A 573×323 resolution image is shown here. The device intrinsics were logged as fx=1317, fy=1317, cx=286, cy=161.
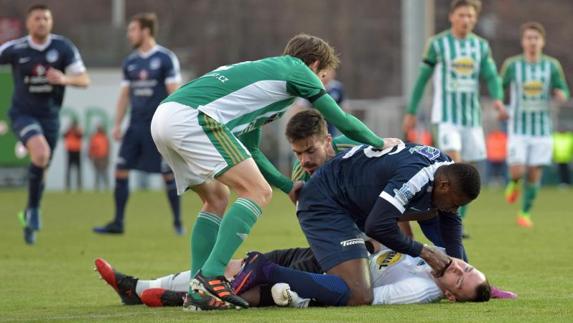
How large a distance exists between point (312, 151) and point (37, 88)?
610 centimetres

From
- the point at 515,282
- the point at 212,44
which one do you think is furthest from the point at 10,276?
the point at 212,44

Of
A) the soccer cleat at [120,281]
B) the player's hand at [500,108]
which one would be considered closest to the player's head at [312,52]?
the soccer cleat at [120,281]

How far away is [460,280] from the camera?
7750 millimetres

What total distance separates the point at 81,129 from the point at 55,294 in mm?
25334

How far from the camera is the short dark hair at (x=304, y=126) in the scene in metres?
8.22

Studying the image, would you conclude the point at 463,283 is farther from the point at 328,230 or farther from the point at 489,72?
the point at 489,72

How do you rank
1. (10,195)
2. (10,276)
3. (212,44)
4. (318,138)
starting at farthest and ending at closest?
1. (212,44)
2. (10,195)
3. (10,276)
4. (318,138)

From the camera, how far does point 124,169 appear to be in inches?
600

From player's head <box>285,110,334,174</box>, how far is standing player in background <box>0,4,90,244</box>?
557cm

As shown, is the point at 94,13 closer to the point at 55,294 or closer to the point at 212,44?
the point at 212,44

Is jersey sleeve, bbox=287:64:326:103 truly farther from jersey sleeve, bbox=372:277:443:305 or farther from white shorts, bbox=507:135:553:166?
white shorts, bbox=507:135:553:166

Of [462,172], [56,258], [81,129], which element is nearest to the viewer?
[462,172]

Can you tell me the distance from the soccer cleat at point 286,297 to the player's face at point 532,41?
29.6 feet

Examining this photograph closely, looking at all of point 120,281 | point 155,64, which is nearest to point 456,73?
point 155,64
